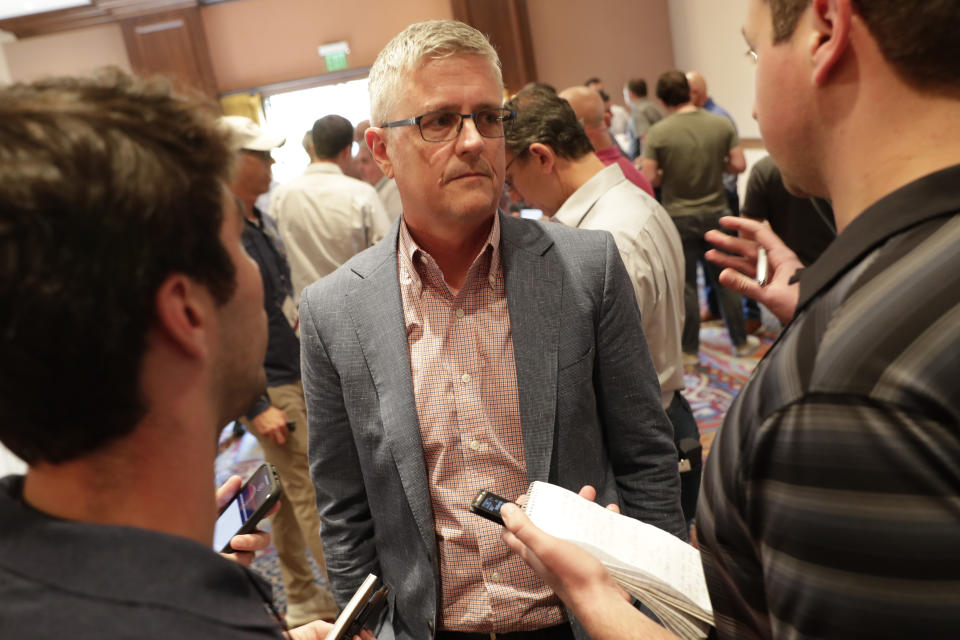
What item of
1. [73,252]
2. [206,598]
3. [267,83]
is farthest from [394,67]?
[267,83]

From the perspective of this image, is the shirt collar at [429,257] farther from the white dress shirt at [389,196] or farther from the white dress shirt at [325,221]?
the white dress shirt at [389,196]

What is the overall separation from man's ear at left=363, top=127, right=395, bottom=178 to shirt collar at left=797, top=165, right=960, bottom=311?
1.07 metres

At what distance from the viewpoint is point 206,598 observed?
2.28 ft

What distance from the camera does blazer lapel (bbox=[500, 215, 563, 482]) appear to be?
1418 millimetres

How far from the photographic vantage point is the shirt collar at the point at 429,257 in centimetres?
153

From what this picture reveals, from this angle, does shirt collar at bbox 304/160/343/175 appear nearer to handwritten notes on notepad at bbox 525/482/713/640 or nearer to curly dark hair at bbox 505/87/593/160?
curly dark hair at bbox 505/87/593/160

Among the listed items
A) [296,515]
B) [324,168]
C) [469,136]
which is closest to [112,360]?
[469,136]

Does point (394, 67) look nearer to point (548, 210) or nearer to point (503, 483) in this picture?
point (503, 483)

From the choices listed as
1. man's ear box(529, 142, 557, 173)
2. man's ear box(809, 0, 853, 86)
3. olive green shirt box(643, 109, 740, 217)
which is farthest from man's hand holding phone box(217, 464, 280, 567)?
olive green shirt box(643, 109, 740, 217)

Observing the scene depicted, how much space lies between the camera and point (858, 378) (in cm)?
66

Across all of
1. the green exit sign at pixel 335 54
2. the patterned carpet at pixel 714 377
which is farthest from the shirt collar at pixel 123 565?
the green exit sign at pixel 335 54

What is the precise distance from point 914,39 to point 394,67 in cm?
107

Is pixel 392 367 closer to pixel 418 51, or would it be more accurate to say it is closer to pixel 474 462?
pixel 474 462

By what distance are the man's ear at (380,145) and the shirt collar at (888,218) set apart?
3.50 ft
